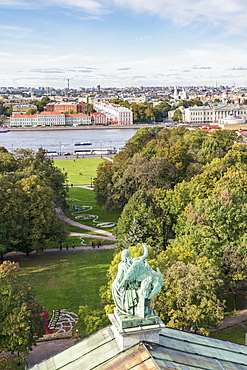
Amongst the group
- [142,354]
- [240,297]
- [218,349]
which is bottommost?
[240,297]

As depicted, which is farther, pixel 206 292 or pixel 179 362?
pixel 206 292

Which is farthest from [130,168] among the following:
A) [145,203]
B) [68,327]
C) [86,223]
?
[68,327]

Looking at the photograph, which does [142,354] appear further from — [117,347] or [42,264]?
[42,264]

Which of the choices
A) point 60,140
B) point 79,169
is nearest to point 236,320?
point 79,169

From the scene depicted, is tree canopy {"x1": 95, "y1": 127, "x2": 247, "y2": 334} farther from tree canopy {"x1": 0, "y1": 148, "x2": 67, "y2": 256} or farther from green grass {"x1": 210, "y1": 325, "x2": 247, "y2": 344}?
tree canopy {"x1": 0, "y1": 148, "x2": 67, "y2": 256}

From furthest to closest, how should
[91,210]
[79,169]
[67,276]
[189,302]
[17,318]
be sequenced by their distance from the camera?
1. [79,169]
2. [91,210]
3. [67,276]
4. [189,302]
5. [17,318]

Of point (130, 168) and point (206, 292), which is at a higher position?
point (130, 168)

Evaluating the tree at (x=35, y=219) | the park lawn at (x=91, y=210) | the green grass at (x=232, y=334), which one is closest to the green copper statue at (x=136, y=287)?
the green grass at (x=232, y=334)

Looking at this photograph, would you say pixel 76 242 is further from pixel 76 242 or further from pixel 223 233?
pixel 223 233
